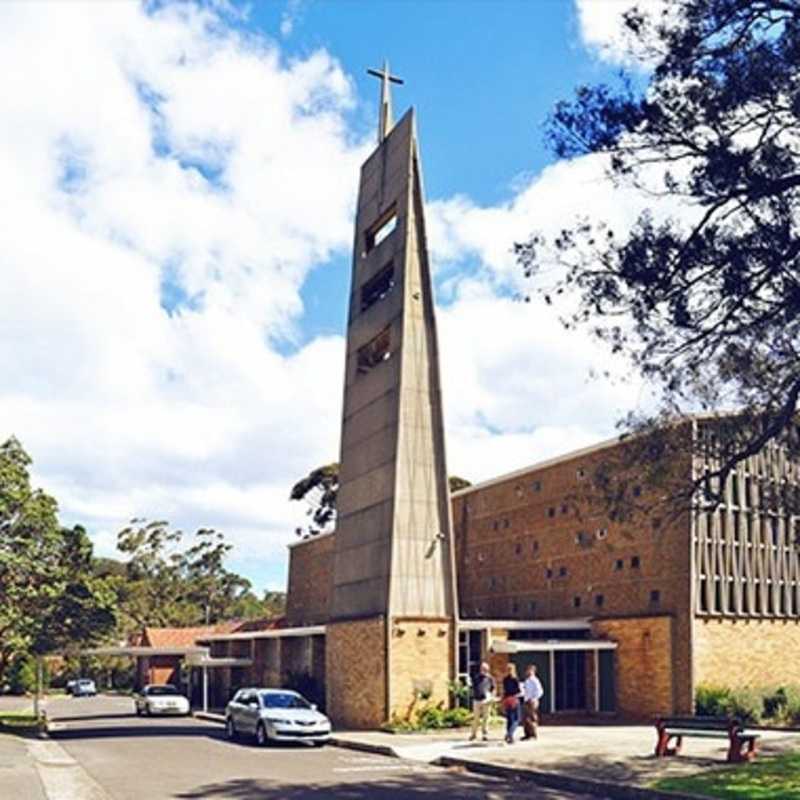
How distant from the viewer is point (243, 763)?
65.6 feet

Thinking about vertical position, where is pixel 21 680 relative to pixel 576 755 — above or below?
below

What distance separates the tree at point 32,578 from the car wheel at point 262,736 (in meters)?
13.0

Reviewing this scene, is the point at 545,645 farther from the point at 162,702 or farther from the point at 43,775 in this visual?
the point at 162,702

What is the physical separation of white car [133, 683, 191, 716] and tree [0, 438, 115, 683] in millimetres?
4121

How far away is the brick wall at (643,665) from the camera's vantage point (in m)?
30.0

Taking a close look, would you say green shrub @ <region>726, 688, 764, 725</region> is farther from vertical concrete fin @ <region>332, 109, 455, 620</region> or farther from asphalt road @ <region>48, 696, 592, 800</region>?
asphalt road @ <region>48, 696, 592, 800</region>

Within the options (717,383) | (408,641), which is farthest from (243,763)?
(717,383)

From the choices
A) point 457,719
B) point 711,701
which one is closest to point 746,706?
point 711,701

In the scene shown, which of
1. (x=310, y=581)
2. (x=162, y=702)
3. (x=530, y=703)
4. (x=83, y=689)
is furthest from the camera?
(x=83, y=689)

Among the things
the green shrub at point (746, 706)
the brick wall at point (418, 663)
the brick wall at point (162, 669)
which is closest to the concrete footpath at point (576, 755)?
the brick wall at point (418, 663)

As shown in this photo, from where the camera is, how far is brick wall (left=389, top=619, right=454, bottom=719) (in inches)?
1073

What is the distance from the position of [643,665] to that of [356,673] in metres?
8.13

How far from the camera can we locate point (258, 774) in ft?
59.5

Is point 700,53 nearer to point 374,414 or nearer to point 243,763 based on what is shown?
point 243,763
